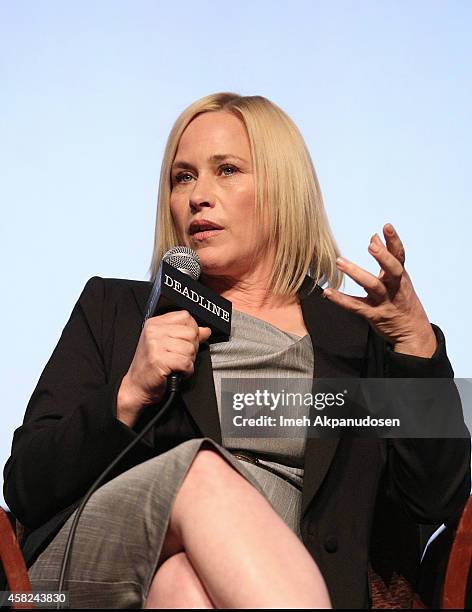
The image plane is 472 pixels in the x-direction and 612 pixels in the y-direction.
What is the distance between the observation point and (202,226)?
1873 millimetres

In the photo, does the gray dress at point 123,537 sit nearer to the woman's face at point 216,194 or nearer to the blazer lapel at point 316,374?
the blazer lapel at point 316,374

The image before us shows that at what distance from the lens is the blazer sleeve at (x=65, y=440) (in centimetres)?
150

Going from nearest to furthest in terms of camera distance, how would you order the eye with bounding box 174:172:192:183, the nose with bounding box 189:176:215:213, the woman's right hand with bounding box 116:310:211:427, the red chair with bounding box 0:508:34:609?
1. the red chair with bounding box 0:508:34:609
2. the woman's right hand with bounding box 116:310:211:427
3. the nose with bounding box 189:176:215:213
4. the eye with bounding box 174:172:192:183

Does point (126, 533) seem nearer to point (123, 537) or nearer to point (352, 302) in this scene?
point (123, 537)

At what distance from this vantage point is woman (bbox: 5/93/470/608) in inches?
46.0

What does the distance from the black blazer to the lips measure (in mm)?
146

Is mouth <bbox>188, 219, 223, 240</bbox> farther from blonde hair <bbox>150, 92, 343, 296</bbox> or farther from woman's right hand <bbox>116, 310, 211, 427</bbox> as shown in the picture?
woman's right hand <bbox>116, 310, 211, 427</bbox>

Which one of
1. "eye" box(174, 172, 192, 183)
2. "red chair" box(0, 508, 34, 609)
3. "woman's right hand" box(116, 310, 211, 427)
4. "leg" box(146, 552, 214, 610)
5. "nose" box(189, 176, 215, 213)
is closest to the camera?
"leg" box(146, 552, 214, 610)

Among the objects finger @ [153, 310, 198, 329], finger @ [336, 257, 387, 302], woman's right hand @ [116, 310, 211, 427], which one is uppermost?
finger @ [336, 257, 387, 302]

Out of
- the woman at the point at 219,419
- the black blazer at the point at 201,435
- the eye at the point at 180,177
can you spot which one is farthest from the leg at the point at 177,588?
the eye at the point at 180,177

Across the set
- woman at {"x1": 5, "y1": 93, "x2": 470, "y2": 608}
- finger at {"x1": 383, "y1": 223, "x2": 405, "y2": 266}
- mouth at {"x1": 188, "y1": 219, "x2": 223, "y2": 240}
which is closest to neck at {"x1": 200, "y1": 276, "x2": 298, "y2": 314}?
woman at {"x1": 5, "y1": 93, "x2": 470, "y2": 608}

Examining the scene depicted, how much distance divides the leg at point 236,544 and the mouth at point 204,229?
0.71m

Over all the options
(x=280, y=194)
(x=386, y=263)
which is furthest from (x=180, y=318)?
(x=280, y=194)

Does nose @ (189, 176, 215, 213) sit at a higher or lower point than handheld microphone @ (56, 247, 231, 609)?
higher
